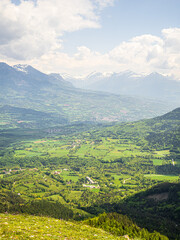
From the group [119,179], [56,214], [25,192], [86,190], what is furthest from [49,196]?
[119,179]

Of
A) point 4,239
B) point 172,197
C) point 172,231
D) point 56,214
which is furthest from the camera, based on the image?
point 172,197

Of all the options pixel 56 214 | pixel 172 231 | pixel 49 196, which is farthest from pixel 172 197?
pixel 49 196

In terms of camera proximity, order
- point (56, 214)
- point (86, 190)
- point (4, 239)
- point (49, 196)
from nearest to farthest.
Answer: point (4, 239)
point (56, 214)
point (49, 196)
point (86, 190)

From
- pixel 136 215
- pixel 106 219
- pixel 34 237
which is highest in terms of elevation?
pixel 34 237

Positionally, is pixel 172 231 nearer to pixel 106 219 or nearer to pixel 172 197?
pixel 106 219

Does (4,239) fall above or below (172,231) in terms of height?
above

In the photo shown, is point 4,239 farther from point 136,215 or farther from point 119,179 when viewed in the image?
point 119,179

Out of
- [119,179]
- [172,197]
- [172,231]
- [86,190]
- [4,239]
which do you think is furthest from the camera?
[119,179]

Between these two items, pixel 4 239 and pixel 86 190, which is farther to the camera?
pixel 86 190

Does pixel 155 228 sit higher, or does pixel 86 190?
pixel 155 228
